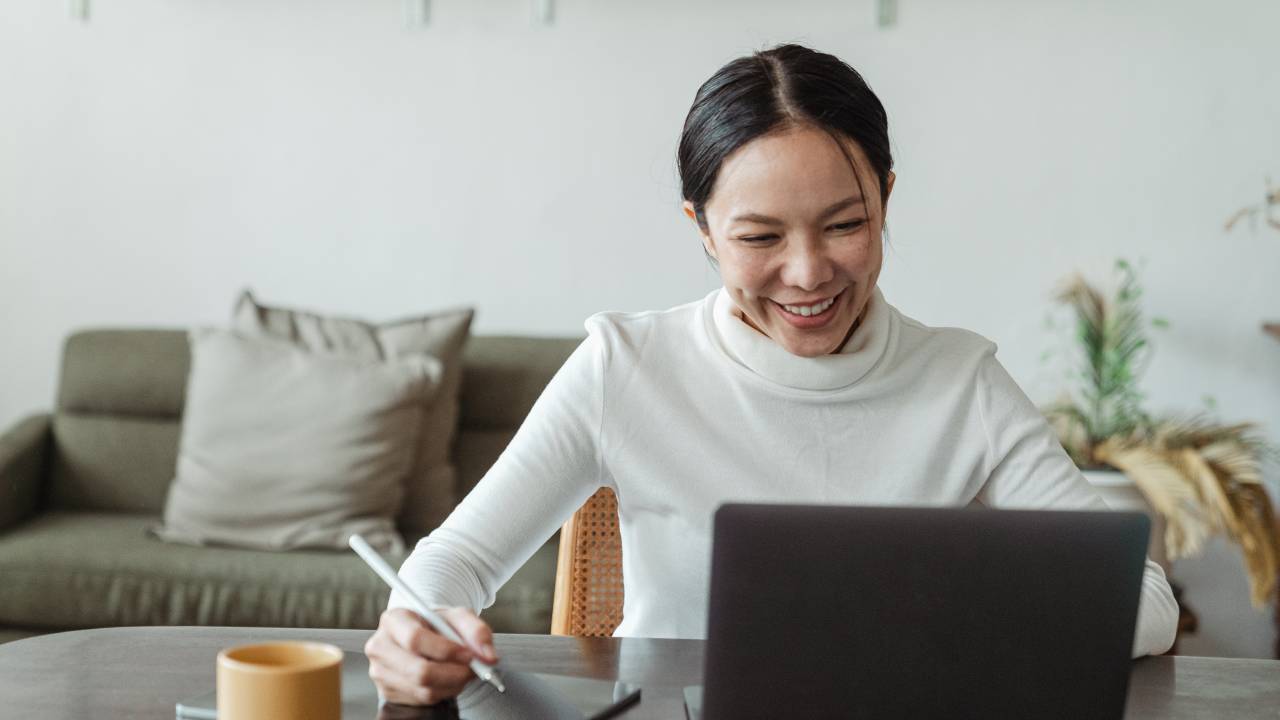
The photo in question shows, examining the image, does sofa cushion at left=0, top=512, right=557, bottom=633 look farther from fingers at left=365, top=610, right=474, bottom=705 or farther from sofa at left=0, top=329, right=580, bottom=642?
fingers at left=365, top=610, right=474, bottom=705

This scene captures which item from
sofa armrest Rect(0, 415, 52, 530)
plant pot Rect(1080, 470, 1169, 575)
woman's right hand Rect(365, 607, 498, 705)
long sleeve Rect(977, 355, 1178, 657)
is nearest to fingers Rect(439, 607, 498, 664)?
woman's right hand Rect(365, 607, 498, 705)

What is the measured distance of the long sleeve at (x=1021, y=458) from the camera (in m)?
1.21

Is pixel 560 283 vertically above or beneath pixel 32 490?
above

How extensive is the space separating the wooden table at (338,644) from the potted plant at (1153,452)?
1.51 meters

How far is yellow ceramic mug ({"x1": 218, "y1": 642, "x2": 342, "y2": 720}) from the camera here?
29.9 inches

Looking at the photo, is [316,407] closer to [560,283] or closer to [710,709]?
[560,283]

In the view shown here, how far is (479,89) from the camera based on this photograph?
3.02 m

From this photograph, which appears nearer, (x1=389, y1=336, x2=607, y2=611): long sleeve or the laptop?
the laptop

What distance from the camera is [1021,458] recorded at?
49.1 inches

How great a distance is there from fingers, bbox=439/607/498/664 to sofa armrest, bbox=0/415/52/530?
81.1 inches

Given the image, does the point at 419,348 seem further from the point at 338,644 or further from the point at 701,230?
the point at 338,644

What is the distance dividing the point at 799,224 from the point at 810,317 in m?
0.10

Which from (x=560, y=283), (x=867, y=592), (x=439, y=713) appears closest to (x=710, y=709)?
(x=867, y=592)

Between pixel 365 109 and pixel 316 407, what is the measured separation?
2.75 ft
